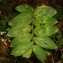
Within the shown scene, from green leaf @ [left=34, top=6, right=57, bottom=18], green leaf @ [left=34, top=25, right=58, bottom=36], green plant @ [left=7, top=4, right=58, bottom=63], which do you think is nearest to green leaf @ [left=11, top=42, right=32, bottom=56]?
green plant @ [left=7, top=4, right=58, bottom=63]

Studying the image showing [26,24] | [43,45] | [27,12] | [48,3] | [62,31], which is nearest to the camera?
[43,45]

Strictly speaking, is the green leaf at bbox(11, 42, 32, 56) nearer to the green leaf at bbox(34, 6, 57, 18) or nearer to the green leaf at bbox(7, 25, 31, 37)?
the green leaf at bbox(7, 25, 31, 37)

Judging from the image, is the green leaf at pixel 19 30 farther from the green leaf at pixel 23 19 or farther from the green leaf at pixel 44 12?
the green leaf at pixel 44 12

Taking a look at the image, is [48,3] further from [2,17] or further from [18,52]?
[18,52]

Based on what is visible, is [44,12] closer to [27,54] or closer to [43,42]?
[43,42]

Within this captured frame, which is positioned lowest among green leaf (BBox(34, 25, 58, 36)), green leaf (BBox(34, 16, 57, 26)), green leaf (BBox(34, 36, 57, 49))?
green leaf (BBox(34, 36, 57, 49))

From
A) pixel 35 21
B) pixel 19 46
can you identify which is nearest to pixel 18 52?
pixel 19 46

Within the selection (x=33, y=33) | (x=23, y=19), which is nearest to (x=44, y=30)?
(x=33, y=33)
